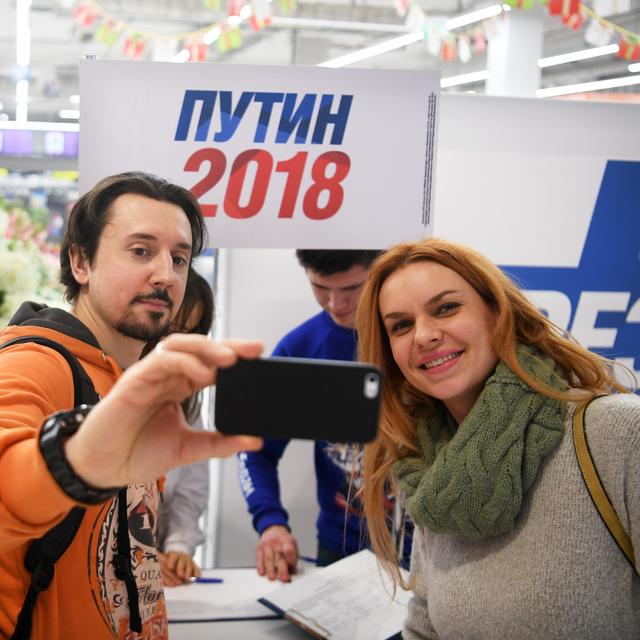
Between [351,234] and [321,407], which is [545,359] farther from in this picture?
[321,407]

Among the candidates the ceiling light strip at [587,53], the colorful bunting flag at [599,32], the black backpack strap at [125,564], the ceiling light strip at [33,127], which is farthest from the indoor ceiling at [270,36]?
the black backpack strap at [125,564]

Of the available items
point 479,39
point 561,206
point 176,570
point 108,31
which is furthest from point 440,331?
point 479,39

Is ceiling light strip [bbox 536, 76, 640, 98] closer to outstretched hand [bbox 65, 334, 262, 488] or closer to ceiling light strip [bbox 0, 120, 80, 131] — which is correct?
ceiling light strip [bbox 0, 120, 80, 131]

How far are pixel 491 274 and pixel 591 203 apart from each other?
1.22m

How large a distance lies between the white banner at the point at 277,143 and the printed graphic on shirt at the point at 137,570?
2.84 feet

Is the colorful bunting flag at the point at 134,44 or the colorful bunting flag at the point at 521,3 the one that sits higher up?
the colorful bunting flag at the point at 521,3

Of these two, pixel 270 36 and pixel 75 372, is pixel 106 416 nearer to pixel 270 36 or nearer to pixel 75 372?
pixel 75 372

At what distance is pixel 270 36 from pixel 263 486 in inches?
361

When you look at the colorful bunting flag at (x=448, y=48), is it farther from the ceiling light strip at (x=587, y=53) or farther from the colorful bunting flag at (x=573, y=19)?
the ceiling light strip at (x=587, y=53)

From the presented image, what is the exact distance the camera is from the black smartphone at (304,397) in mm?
828

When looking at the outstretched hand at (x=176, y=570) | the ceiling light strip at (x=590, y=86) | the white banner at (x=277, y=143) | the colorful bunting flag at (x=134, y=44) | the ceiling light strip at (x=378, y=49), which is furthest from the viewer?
the ceiling light strip at (x=590, y=86)

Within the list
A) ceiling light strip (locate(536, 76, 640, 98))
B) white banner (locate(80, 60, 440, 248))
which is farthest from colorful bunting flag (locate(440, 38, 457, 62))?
ceiling light strip (locate(536, 76, 640, 98))

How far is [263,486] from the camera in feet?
8.46

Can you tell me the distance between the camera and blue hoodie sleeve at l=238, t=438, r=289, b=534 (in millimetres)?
2488
